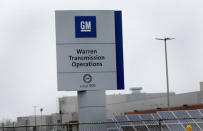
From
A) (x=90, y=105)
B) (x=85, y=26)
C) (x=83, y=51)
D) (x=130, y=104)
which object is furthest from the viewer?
(x=130, y=104)

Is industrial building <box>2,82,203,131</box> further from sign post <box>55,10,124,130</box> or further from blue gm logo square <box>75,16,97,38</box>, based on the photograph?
blue gm logo square <box>75,16,97,38</box>

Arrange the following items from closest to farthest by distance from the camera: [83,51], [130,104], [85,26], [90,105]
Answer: [83,51] → [85,26] → [90,105] → [130,104]

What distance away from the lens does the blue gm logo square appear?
118 ft

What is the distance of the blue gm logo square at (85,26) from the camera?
3591cm

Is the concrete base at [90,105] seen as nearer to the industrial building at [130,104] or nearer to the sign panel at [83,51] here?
the sign panel at [83,51]

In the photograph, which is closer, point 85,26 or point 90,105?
point 85,26

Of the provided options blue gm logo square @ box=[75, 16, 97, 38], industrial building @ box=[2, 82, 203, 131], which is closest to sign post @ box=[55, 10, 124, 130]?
blue gm logo square @ box=[75, 16, 97, 38]

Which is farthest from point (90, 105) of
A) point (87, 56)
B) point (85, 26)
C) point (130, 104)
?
point (130, 104)

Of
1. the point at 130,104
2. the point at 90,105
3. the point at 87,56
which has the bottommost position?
the point at 130,104

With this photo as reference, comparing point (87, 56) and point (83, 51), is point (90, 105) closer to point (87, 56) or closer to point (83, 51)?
point (87, 56)

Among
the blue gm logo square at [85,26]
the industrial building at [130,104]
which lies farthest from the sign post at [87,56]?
the industrial building at [130,104]

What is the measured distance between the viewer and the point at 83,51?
3619cm

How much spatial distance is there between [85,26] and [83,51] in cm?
162

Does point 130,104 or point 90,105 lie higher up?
point 90,105
